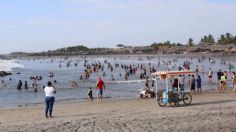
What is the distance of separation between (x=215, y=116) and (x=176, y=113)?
1.72m

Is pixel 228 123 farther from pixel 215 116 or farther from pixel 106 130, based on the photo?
pixel 106 130

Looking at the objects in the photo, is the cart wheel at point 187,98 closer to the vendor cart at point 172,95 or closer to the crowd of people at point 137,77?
the vendor cart at point 172,95

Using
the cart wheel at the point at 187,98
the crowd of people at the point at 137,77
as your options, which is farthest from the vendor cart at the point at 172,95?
the crowd of people at the point at 137,77

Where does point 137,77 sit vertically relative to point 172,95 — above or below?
below

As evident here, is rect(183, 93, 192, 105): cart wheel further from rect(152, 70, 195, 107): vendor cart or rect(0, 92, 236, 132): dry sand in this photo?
rect(0, 92, 236, 132): dry sand

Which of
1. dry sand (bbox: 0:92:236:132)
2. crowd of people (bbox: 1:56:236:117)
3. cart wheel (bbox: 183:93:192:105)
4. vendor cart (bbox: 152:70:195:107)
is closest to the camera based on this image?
dry sand (bbox: 0:92:236:132)

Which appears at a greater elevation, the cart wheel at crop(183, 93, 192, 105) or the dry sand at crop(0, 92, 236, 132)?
the cart wheel at crop(183, 93, 192, 105)

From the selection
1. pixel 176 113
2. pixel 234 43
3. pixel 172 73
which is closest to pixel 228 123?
pixel 176 113

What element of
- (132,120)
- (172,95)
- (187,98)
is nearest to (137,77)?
(187,98)

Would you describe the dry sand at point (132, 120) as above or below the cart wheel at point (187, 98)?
below

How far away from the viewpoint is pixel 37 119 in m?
16.1

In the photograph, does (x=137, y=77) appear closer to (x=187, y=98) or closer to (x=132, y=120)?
(x=187, y=98)

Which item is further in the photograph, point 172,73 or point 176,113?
point 172,73

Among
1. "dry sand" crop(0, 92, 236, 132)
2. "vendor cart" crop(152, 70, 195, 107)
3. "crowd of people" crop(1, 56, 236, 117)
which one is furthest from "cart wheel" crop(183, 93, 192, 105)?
"dry sand" crop(0, 92, 236, 132)
